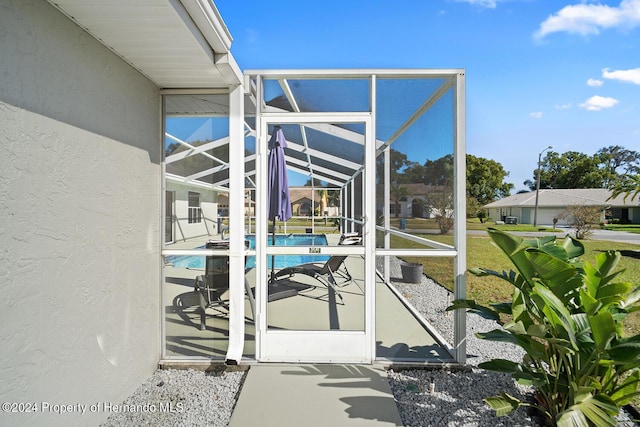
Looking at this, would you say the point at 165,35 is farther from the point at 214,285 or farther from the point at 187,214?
the point at 214,285

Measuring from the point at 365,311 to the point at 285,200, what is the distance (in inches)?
61.0

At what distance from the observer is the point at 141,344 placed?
3.27 m

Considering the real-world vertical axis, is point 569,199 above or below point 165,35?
above

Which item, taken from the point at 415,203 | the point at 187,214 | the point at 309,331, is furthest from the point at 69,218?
the point at 415,203

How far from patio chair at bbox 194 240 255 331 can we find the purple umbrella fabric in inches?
30.6

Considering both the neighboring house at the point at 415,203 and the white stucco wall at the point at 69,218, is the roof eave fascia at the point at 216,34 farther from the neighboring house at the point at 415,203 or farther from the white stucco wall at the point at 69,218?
the neighboring house at the point at 415,203

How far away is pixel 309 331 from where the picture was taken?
359 centimetres

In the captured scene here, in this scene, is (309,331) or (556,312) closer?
(556,312)

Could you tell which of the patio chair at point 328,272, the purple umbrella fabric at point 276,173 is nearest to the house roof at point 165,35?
the purple umbrella fabric at point 276,173

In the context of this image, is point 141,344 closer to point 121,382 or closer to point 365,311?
point 121,382

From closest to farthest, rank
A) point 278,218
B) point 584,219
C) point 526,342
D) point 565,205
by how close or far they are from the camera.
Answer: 1. point 526,342
2. point 278,218
3. point 584,219
4. point 565,205

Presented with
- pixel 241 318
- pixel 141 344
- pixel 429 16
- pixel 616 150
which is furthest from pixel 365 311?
pixel 616 150

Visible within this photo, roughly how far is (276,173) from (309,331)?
5.76ft

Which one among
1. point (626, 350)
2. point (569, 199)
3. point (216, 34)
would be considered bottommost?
point (626, 350)
